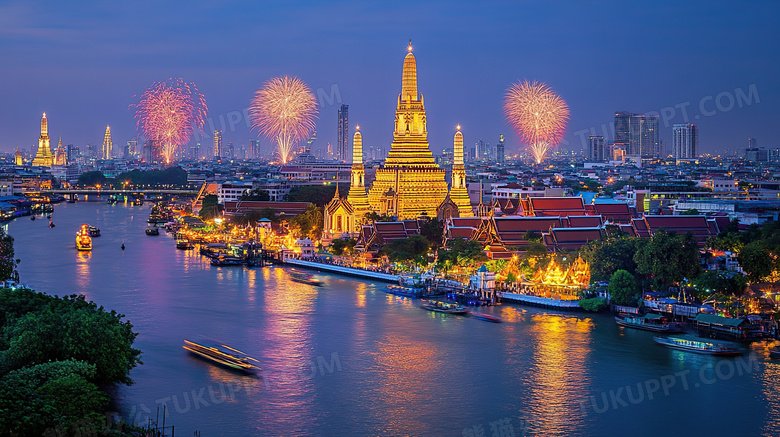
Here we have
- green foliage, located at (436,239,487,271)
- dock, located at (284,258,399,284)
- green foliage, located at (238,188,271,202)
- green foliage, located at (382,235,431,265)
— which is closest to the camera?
green foliage, located at (436,239,487,271)

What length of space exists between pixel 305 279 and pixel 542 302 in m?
6.48

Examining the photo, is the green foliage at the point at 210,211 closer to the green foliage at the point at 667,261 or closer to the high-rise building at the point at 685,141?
the green foliage at the point at 667,261

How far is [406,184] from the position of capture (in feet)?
104

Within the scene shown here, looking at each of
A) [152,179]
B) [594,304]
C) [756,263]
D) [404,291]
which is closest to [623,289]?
[594,304]

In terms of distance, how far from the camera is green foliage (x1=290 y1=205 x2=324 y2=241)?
30.9 metres

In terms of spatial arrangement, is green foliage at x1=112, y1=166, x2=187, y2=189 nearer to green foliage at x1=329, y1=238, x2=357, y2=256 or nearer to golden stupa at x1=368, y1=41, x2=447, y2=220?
golden stupa at x1=368, y1=41, x2=447, y2=220

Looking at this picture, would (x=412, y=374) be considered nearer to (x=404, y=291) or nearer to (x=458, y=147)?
(x=404, y=291)

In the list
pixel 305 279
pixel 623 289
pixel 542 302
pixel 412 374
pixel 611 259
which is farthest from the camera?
pixel 305 279

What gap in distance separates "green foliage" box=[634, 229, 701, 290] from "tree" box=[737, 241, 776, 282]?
2.88 feet

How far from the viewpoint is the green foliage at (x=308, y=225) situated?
3092 centimetres

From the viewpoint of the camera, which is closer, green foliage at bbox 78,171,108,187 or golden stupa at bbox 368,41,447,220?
golden stupa at bbox 368,41,447,220

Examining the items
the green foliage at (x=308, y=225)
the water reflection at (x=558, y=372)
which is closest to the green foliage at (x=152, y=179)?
the green foliage at (x=308, y=225)

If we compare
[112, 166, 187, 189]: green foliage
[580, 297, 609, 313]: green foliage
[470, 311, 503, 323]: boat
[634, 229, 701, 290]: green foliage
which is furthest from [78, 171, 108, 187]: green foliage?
[634, 229, 701, 290]: green foliage

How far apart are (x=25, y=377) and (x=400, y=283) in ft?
41.3
